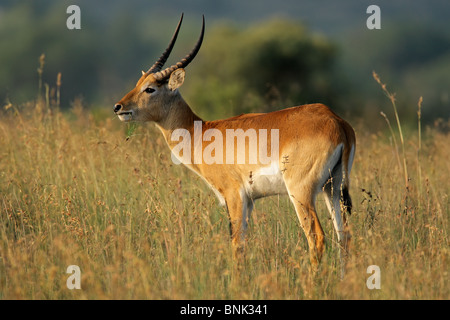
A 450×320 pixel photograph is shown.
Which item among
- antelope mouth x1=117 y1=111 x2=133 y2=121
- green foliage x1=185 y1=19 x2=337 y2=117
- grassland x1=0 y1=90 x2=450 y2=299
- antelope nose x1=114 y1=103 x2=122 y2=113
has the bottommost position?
grassland x1=0 y1=90 x2=450 y2=299

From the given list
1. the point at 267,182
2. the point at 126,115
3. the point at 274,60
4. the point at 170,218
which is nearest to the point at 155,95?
the point at 126,115

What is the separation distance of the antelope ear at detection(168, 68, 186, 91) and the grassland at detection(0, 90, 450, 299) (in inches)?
29.9

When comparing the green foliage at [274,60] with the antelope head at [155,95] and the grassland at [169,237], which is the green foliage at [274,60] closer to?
the grassland at [169,237]

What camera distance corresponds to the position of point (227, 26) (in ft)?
98.0

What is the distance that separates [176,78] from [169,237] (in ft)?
8.67

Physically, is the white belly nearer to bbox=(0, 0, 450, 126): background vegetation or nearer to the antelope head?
the antelope head

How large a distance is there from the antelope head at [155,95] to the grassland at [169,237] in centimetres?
32

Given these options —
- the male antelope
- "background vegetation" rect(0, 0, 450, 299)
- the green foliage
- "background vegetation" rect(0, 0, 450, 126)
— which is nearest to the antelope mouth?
the male antelope

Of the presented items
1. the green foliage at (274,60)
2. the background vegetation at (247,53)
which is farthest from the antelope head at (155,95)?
the green foliage at (274,60)

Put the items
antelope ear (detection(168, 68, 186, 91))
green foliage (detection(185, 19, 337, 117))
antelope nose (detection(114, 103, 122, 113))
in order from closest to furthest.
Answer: antelope nose (detection(114, 103, 122, 113)) → antelope ear (detection(168, 68, 186, 91)) → green foliage (detection(185, 19, 337, 117))

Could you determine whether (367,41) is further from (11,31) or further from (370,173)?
(370,173)

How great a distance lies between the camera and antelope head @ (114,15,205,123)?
7398 mm
